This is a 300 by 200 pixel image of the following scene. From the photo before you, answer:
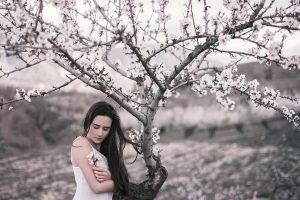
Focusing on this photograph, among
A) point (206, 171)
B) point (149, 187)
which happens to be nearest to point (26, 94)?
point (149, 187)

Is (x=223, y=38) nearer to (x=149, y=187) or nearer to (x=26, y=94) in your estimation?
(x=149, y=187)

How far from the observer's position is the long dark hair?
429cm

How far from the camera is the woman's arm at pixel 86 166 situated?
4020 millimetres

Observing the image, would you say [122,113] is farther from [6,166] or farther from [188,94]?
[6,166]

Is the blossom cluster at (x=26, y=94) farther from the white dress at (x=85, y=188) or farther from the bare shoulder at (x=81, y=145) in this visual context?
the white dress at (x=85, y=188)

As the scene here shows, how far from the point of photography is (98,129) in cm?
426

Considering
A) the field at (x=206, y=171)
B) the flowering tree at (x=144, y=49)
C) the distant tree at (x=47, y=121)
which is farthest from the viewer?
the distant tree at (x=47, y=121)

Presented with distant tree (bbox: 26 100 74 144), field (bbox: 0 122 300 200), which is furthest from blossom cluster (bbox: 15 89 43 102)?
distant tree (bbox: 26 100 74 144)

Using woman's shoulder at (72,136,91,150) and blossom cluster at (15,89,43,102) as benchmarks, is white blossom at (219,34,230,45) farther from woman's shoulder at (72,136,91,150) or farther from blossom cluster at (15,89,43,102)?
blossom cluster at (15,89,43,102)

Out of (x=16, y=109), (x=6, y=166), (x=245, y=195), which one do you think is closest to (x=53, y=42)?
(x=245, y=195)

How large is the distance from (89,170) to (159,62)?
7.06ft

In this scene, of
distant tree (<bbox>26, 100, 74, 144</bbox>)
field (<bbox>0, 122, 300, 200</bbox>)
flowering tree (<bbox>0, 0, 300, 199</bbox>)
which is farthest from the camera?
distant tree (<bbox>26, 100, 74, 144</bbox>)

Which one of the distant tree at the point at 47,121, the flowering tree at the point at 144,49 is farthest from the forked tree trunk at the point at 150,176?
the distant tree at the point at 47,121

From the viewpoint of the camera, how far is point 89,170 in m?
4.02
